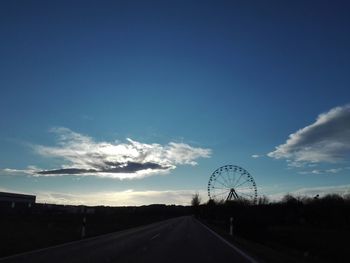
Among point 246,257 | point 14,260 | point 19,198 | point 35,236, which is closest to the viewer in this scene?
point 14,260

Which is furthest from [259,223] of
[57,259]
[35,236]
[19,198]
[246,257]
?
[19,198]

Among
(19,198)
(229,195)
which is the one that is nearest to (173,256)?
(229,195)

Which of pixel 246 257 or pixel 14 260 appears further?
pixel 246 257

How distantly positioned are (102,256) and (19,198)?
118470 millimetres

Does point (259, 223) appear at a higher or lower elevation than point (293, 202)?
lower

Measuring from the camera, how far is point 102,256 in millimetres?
17719

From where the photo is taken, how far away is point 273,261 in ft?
58.1

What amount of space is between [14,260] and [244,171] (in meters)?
74.5

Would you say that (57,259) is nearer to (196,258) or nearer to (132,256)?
(132,256)

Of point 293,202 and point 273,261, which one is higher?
point 293,202

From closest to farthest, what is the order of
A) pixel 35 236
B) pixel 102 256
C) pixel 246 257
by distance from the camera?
pixel 102 256
pixel 246 257
pixel 35 236

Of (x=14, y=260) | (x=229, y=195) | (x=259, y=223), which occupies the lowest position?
(x=14, y=260)

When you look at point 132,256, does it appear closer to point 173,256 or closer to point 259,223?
point 173,256

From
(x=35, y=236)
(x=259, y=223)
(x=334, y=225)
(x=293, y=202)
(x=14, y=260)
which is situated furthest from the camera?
(x=293, y=202)
